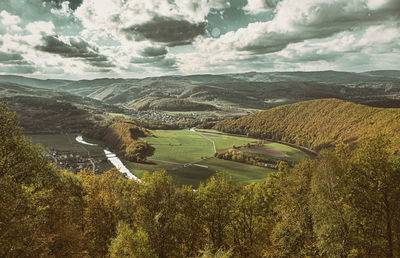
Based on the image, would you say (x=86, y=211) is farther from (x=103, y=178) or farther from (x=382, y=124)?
(x=382, y=124)

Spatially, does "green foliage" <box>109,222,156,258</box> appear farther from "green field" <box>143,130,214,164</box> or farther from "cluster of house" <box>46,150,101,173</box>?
"green field" <box>143,130,214,164</box>

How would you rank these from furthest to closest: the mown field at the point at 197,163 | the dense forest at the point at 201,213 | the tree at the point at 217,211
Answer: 1. the mown field at the point at 197,163
2. the tree at the point at 217,211
3. the dense forest at the point at 201,213

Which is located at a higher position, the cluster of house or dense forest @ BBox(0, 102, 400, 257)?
dense forest @ BBox(0, 102, 400, 257)

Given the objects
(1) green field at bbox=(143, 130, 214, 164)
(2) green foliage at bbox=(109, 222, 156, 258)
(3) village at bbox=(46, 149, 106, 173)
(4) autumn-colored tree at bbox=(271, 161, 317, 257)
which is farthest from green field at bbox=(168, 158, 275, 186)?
(2) green foliage at bbox=(109, 222, 156, 258)

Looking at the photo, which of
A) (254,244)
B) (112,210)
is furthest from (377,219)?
(112,210)

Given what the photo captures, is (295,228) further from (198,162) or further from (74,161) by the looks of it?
(74,161)

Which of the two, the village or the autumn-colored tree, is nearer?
the autumn-colored tree

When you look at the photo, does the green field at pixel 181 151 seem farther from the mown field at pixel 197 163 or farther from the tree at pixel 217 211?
the tree at pixel 217 211

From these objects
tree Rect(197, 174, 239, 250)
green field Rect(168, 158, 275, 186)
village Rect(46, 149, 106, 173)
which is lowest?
village Rect(46, 149, 106, 173)

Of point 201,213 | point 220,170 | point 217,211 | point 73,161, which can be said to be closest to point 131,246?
point 201,213

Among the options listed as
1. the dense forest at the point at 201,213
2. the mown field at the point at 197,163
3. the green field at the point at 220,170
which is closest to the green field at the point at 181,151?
the mown field at the point at 197,163
